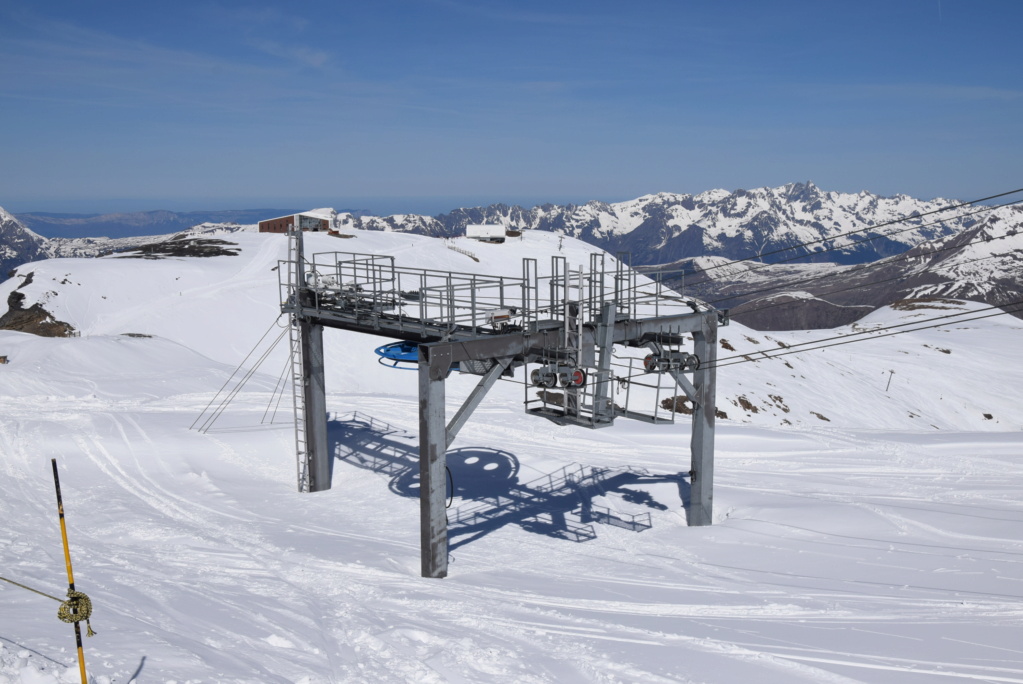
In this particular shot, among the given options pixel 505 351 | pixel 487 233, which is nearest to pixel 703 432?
pixel 505 351

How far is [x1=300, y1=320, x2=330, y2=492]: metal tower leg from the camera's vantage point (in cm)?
1884

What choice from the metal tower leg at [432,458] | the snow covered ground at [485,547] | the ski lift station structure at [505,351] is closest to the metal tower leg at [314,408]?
the ski lift station structure at [505,351]

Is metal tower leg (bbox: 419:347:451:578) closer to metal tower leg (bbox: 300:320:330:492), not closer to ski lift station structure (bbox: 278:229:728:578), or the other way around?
ski lift station structure (bbox: 278:229:728:578)

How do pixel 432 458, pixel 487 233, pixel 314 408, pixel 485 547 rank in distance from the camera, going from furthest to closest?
pixel 487 233 < pixel 314 408 < pixel 485 547 < pixel 432 458

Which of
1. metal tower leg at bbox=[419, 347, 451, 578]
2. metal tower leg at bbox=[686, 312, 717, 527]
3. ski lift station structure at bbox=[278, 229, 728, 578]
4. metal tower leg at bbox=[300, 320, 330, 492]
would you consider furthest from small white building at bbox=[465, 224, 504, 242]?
metal tower leg at bbox=[419, 347, 451, 578]

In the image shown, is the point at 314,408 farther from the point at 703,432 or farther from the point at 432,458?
the point at 703,432

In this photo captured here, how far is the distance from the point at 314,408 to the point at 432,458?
6.81m

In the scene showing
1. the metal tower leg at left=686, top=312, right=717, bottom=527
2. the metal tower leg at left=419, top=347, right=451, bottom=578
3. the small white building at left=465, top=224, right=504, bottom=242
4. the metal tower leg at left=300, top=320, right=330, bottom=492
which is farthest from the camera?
the small white building at left=465, top=224, right=504, bottom=242

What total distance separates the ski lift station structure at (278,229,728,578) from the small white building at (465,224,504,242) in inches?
2941

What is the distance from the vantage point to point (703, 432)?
16.8m

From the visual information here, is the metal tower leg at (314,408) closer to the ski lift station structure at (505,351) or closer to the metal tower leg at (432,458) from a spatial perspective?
the ski lift station structure at (505,351)

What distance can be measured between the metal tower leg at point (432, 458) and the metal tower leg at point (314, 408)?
634 cm

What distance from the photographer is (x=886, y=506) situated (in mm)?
17000

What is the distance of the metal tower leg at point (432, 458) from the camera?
1298 cm
